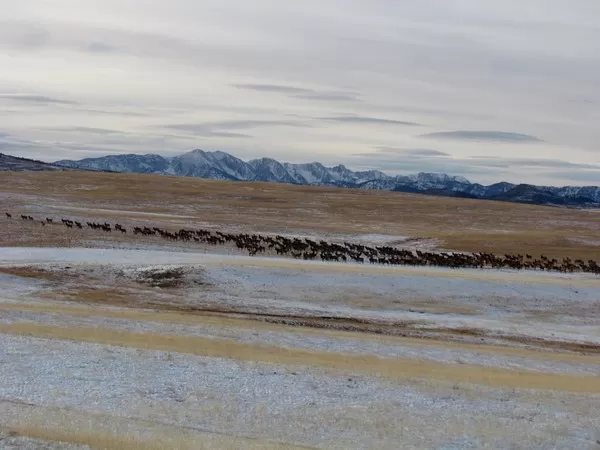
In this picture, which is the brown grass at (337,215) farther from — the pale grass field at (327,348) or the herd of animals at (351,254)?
the pale grass field at (327,348)

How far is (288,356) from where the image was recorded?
2252cm

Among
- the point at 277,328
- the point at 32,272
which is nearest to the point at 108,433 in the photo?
the point at 277,328

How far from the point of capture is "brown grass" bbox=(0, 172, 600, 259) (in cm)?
6656

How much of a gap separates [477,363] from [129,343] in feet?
32.0

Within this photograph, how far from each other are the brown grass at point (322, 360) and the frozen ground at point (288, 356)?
95mm

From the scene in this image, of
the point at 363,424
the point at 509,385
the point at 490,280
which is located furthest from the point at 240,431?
the point at 490,280

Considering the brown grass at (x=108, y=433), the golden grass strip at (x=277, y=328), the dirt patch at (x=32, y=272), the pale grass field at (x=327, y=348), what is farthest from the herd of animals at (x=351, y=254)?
the brown grass at (x=108, y=433)

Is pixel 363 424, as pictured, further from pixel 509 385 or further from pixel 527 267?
pixel 527 267

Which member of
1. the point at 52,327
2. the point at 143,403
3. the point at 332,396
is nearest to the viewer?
the point at 143,403

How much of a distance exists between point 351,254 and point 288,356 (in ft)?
95.1

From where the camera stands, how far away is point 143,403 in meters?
16.4

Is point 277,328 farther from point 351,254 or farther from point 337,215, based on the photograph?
point 337,215

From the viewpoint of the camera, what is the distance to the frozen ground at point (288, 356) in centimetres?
1528

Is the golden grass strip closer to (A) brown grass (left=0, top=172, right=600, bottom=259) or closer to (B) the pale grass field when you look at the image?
(B) the pale grass field
